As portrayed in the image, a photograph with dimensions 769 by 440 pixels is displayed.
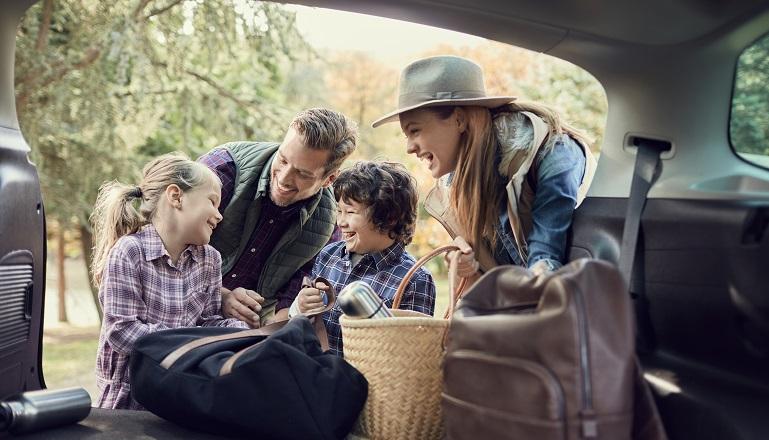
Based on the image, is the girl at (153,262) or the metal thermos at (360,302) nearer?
the metal thermos at (360,302)

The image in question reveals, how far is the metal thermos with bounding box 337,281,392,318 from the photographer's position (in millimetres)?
2049

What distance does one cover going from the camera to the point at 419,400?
6.72 feet

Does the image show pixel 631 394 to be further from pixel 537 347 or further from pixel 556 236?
pixel 556 236

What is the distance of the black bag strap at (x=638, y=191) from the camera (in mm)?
1821

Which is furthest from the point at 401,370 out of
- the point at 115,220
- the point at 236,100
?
the point at 236,100

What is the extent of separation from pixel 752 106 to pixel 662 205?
26 cm

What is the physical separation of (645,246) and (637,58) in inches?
17.7

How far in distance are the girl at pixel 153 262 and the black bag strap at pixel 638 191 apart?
1198 mm

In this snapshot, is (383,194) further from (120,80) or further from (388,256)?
(120,80)

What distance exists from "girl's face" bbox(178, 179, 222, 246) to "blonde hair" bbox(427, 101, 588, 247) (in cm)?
69

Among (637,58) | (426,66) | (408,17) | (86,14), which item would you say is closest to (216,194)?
(426,66)

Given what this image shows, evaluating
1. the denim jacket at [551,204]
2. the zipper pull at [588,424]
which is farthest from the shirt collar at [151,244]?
the zipper pull at [588,424]

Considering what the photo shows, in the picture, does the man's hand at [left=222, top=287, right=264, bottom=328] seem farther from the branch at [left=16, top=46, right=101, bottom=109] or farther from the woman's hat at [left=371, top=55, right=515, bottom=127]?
the branch at [left=16, top=46, right=101, bottom=109]

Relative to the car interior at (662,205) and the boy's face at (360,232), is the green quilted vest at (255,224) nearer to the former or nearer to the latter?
the boy's face at (360,232)
